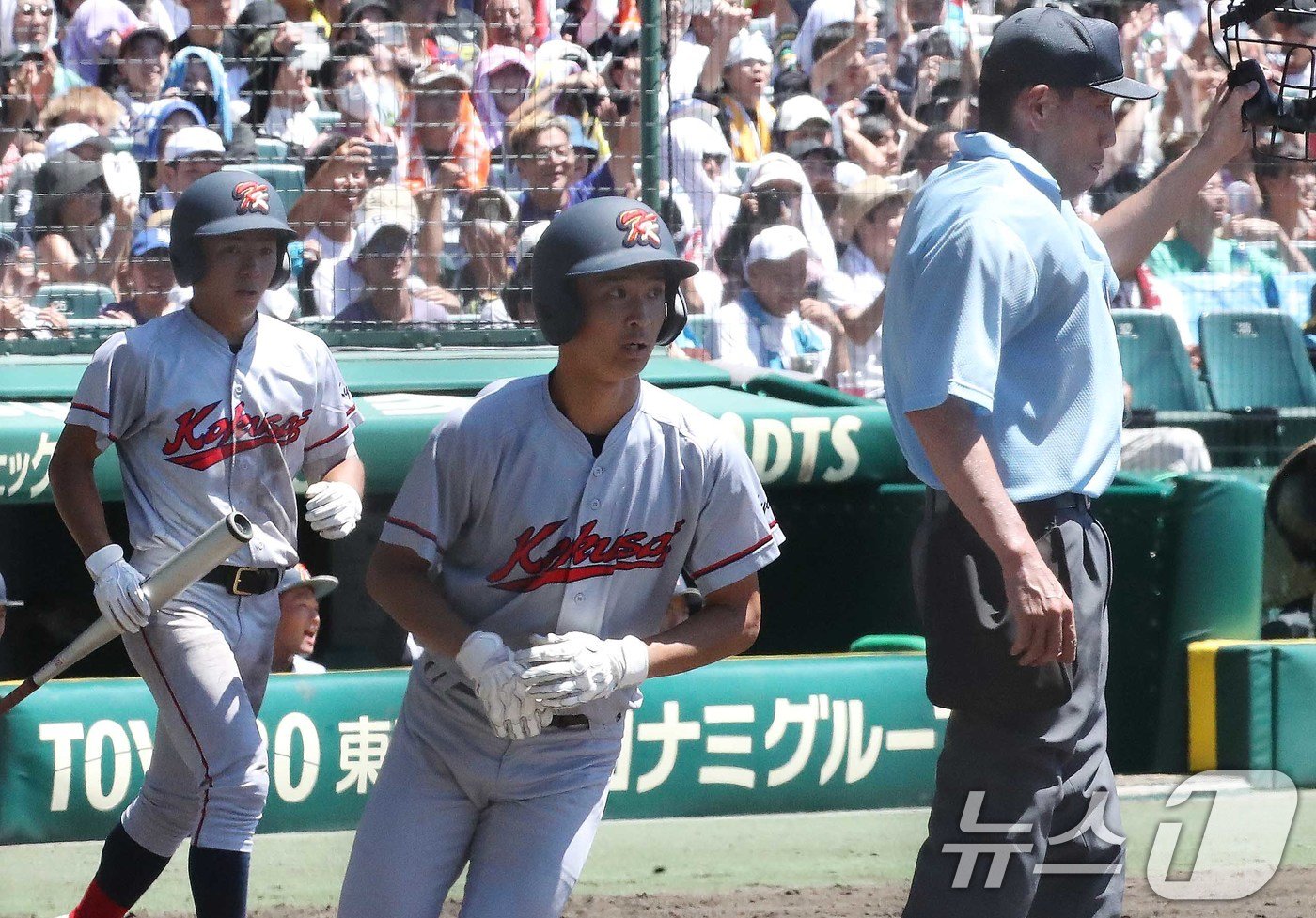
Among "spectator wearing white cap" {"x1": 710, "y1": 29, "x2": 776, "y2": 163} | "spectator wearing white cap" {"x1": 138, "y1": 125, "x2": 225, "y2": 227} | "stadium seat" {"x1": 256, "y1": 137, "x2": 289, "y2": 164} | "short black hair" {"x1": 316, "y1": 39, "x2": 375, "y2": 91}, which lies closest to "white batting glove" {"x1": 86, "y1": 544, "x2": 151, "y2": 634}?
"spectator wearing white cap" {"x1": 138, "y1": 125, "x2": 225, "y2": 227}

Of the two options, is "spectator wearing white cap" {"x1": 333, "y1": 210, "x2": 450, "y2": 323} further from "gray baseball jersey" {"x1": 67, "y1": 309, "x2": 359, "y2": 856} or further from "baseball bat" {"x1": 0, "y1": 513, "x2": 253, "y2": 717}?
"baseball bat" {"x1": 0, "y1": 513, "x2": 253, "y2": 717}

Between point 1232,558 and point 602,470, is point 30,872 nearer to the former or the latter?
point 602,470

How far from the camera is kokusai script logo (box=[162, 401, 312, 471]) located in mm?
3646

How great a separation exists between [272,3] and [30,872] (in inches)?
130

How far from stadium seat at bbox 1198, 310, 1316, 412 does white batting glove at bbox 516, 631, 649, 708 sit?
512cm

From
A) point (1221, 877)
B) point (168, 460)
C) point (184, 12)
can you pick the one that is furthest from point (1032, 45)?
point (184, 12)

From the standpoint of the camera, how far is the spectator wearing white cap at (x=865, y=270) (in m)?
6.20

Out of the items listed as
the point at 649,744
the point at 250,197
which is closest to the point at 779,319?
the point at 649,744

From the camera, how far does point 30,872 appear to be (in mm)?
4277

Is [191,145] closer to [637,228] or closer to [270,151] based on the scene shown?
[270,151]

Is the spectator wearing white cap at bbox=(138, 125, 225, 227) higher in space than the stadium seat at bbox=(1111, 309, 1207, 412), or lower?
higher

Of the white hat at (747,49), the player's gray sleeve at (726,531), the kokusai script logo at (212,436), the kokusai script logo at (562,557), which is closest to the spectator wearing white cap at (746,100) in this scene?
the white hat at (747,49)

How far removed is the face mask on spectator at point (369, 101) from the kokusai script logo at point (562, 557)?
3531 mm

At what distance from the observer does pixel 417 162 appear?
5762mm
